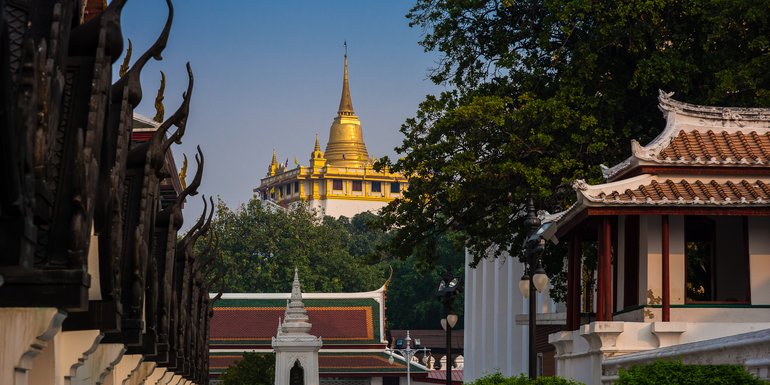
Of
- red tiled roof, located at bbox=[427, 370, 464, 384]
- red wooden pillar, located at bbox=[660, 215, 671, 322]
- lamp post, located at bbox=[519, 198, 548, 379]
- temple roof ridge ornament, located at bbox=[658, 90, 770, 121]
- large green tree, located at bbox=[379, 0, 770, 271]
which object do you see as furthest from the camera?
red tiled roof, located at bbox=[427, 370, 464, 384]

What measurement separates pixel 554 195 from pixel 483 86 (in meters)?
4.86

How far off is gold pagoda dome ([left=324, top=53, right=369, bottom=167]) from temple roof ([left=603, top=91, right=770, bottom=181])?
535 feet

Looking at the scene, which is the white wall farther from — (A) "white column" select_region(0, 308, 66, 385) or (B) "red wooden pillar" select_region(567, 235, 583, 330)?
(A) "white column" select_region(0, 308, 66, 385)

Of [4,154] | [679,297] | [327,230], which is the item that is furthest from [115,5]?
[327,230]

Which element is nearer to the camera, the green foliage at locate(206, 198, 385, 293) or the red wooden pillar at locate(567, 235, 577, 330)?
the red wooden pillar at locate(567, 235, 577, 330)

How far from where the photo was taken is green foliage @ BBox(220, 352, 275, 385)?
63469 mm

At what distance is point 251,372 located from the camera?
65438 mm

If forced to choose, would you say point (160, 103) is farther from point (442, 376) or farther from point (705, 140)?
point (442, 376)

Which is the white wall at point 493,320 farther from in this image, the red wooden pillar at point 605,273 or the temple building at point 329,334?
the red wooden pillar at point 605,273

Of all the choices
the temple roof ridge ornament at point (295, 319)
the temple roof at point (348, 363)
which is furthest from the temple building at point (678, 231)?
the temple roof at point (348, 363)

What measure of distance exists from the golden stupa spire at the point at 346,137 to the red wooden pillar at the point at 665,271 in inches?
6524

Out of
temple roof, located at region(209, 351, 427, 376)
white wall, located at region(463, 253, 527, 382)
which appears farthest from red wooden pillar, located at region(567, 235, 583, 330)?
temple roof, located at region(209, 351, 427, 376)

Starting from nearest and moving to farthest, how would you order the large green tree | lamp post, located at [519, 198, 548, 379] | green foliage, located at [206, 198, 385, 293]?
lamp post, located at [519, 198, 548, 379], the large green tree, green foliage, located at [206, 198, 385, 293]

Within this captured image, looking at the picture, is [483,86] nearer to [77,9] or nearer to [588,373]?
[588,373]
